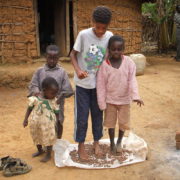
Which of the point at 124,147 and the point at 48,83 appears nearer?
the point at 48,83

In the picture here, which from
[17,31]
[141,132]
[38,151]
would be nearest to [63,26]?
[17,31]

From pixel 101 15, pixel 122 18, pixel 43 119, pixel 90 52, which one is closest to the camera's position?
pixel 101 15

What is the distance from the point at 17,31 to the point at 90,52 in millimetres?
4806

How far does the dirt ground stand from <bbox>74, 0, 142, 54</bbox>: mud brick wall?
6.48 ft

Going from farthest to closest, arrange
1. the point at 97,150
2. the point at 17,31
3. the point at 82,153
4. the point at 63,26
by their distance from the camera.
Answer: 1. the point at 63,26
2. the point at 17,31
3. the point at 97,150
4. the point at 82,153

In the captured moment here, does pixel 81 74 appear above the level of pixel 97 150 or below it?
above

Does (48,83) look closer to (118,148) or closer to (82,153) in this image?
(82,153)

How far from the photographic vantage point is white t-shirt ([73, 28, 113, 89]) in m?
2.75

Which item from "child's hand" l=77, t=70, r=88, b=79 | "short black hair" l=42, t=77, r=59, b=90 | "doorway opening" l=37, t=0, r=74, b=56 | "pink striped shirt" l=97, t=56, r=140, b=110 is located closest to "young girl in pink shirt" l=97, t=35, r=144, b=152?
"pink striped shirt" l=97, t=56, r=140, b=110

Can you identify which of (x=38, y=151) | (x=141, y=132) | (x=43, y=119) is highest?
(x=43, y=119)

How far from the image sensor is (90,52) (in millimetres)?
2768

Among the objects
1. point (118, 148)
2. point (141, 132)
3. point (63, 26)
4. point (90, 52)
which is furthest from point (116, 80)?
point (63, 26)

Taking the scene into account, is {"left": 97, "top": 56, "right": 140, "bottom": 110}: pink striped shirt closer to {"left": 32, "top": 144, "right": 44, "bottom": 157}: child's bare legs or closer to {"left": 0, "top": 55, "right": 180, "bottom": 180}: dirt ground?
{"left": 0, "top": 55, "right": 180, "bottom": 180}: dirt ground

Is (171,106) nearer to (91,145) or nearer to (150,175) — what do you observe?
→ (91,145)
